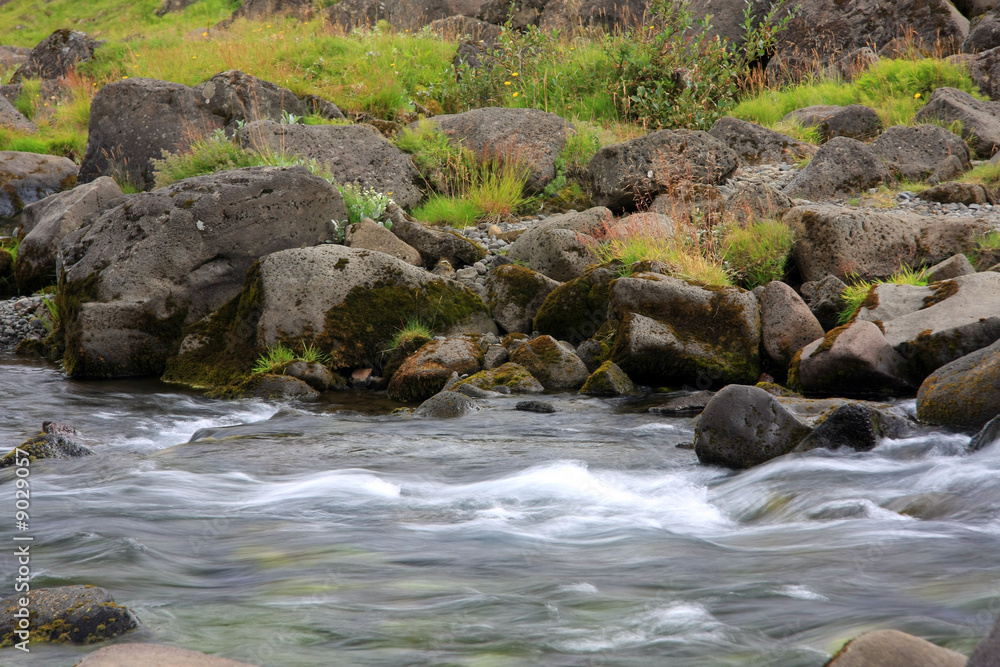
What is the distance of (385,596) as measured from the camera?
2990 millimetres

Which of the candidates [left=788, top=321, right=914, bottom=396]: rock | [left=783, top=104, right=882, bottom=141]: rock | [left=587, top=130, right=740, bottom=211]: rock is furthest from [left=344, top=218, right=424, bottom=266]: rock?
[left=783, top=104, right=882, bottom=141]: rock

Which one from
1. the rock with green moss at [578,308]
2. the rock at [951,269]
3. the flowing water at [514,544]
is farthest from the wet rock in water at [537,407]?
the rock at [951,269]

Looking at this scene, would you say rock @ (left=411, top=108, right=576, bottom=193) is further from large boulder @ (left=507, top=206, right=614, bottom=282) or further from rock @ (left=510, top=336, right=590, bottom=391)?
rock @ (left=510, top=336, right=590, bottom=391)

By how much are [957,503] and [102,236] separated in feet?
26.7

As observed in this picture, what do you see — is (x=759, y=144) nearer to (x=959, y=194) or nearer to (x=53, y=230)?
(x=959, y=194)

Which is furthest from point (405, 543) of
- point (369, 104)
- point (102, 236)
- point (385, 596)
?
point (369, 104)

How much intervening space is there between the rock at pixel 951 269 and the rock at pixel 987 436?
10.3 ft

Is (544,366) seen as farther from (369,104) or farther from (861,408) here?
(369,104)

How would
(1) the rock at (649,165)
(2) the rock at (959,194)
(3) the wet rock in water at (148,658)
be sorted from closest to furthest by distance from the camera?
(3) the wet rock in water at (148,658), (2) the rock at (959,194), (1) the rock at (649,165)

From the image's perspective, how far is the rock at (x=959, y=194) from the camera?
363 inches

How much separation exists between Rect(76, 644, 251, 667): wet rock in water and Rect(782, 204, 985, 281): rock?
6.99 m

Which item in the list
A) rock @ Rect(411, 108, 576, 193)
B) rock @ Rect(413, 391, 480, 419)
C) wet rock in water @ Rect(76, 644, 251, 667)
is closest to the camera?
wet rock in water @ Rect(76, 644, 251, 667)

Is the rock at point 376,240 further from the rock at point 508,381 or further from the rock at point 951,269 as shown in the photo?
the rock at point 951,269

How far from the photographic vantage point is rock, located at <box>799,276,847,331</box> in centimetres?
720
